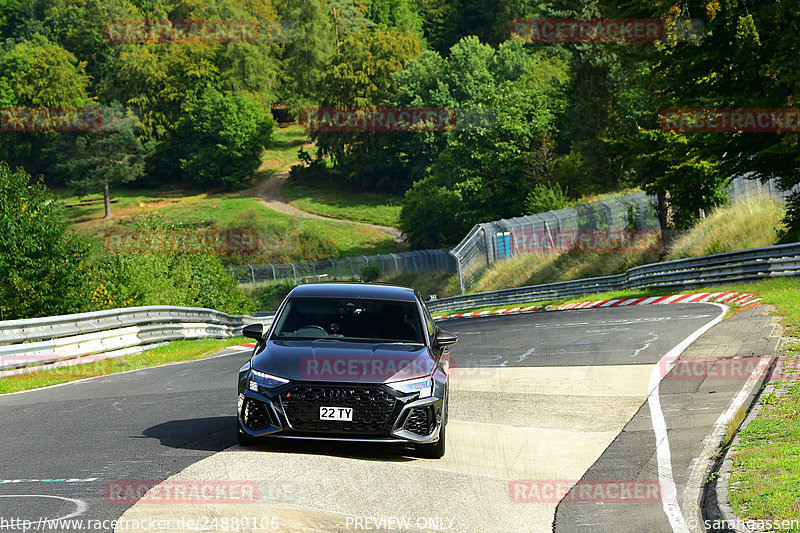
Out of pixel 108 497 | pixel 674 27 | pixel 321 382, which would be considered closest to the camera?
pixel 108 497

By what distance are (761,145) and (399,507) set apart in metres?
20.9

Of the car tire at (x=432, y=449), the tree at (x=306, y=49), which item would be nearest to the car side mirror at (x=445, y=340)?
the car tire at (x=432, y=449)

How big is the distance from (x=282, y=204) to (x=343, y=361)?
105 m

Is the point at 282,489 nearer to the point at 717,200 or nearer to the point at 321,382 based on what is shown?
the point at 321,382

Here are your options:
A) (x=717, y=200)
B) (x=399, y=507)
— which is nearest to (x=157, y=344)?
(x=399, y=507)

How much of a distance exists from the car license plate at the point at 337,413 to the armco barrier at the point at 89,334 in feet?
36.0

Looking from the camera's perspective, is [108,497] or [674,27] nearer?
[108,497]

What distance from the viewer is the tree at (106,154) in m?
115

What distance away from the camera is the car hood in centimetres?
823

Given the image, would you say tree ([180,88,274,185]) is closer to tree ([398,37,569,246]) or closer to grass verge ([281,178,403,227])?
grass verge ([281,178,403,227])

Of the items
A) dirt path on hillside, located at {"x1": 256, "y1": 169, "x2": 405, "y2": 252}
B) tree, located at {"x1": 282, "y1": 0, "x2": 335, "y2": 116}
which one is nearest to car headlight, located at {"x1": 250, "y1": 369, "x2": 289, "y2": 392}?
dirt path on hillside, located at {"x1": 256, "y1": 169, "x2": 405, "y2": 252}

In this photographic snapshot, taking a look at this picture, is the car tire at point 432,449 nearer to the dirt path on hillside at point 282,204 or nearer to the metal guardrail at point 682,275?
the metal guardrail at point 682,275

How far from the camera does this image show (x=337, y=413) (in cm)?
812

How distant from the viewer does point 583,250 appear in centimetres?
4281
